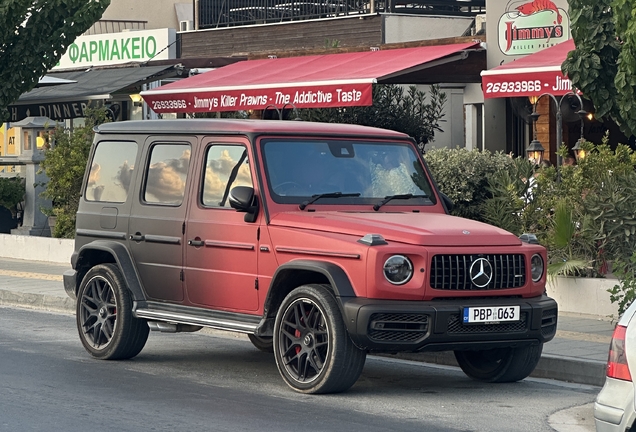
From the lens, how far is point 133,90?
78.0ft

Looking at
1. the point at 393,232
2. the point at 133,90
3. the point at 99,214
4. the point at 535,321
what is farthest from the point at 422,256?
the point at 133,90

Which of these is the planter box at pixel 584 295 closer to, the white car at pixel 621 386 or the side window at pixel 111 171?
the side window at pixel 111 171

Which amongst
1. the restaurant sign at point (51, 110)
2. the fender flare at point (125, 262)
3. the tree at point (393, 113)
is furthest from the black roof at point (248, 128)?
the restaurant sign at point (51, 110)

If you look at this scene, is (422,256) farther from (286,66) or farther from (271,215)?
(286,66)

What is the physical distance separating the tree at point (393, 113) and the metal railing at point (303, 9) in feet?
16.3

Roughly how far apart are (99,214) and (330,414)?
3459 millimetres

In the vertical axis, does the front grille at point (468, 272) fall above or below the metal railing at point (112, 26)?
below

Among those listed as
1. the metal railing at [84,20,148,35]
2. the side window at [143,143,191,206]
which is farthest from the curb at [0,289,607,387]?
the metal railing at [84,20,148,35]

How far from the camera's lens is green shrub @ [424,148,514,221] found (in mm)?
14508

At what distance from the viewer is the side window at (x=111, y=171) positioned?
10.6 meters

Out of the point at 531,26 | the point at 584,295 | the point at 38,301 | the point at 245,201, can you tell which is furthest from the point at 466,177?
the point at 531,26

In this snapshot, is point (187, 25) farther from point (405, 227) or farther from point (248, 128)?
point (405, 227)

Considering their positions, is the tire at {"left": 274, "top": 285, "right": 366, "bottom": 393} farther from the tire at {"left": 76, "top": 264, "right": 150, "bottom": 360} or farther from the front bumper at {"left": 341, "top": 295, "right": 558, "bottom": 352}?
the tire at {"left": 76, "top": 264, "right": 150, "bottom": 360}

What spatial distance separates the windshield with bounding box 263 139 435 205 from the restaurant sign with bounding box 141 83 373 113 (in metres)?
7.59
